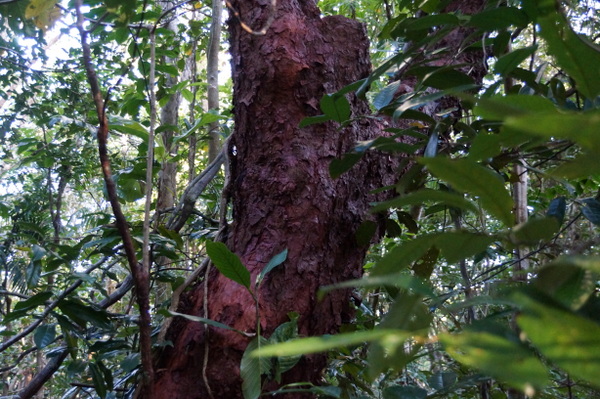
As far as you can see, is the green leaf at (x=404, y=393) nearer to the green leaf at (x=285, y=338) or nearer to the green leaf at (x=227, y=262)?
the green leaf at (x=285, y=338)

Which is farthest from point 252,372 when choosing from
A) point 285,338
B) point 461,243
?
point 461,243

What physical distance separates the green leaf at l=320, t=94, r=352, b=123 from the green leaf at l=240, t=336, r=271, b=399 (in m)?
0.34

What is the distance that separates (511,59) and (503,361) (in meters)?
0.44

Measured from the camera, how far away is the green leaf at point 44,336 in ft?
3.17

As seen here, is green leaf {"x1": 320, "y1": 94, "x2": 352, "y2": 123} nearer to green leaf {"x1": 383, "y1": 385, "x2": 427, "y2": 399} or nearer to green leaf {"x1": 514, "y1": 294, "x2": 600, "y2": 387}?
green leaf {"x1": 383, "y1": 385, "x2": 427, "y2": 399}

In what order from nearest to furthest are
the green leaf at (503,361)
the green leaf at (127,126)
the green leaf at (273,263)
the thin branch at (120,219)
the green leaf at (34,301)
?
the green leaf at (503,361) < the thin branch at (120,219) < the green leaf at (273,263) < the green leaf at (34,301) < the green leaf at (127,126)

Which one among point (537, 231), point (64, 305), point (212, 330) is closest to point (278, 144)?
point (212, 330)

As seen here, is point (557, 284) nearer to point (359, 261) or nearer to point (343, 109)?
point (343, 109)

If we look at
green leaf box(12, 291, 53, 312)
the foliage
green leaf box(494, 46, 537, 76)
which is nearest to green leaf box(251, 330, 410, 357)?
the foliage

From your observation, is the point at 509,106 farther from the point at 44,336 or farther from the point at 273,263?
the point at 44,336

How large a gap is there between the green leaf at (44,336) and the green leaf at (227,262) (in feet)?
1.65

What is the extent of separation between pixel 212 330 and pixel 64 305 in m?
0.36

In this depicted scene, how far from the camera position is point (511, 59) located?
1.74 ft

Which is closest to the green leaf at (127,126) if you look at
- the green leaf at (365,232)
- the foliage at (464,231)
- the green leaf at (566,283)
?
the foliage at (464,231)
